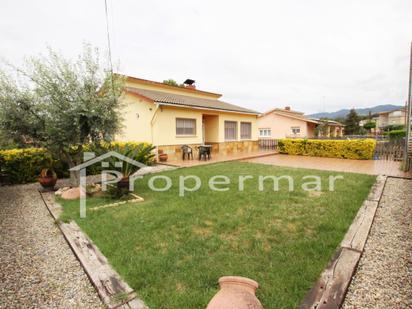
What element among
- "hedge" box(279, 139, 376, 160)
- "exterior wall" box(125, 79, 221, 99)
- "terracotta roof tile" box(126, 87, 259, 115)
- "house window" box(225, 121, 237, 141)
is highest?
"exterior wall" box(125, 79, 221, 99)

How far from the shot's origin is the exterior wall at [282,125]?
87.5 feet

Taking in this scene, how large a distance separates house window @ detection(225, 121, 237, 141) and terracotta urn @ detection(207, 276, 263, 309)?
49.5ft

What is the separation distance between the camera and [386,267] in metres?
2.65

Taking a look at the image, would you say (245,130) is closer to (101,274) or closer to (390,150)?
(390,150)

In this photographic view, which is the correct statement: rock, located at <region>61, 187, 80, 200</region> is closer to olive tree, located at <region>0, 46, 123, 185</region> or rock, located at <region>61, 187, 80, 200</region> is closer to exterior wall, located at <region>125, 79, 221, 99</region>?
olive tree, located at <region>0, 46, 123, 185</region>

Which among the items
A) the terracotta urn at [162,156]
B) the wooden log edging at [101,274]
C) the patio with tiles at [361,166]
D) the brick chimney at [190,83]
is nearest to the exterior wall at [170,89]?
the brick chimney at [190,83]

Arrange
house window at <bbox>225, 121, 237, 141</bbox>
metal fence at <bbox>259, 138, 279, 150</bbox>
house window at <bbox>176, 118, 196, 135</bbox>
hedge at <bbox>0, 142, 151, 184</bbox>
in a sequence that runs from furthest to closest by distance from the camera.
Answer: metal fence at <bbox>259, 138, 279, 150</bbox>, house window at <bbox>225, 121, 237, 141</bbox>, house window at <bbox>176, 118, 196, 135</bbox>, hedge at <bbox>0, 142, 151, 184</bbox>

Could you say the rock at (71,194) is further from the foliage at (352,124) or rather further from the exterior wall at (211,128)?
the foliage at (352,124)

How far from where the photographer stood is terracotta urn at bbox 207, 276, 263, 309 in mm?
1427

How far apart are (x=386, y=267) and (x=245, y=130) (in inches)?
634

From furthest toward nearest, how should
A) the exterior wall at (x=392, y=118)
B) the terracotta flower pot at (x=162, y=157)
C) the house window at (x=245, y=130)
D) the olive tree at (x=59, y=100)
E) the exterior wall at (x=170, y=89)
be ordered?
the exterior wall at (x=392, y=118), the house window at (x=245, y=130), the exterior wall at (x=170, y=89), the terracotta flower pot at (x=162, y=157), the olive tree at (x=59, y=100)

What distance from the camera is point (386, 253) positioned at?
2.98 metres

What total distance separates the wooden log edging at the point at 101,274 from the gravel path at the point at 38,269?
3.1 inches

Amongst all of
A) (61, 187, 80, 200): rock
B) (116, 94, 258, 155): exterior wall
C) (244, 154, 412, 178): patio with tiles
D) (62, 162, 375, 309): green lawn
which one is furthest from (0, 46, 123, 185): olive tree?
(244, 154, 412, 178): patio with tiles
